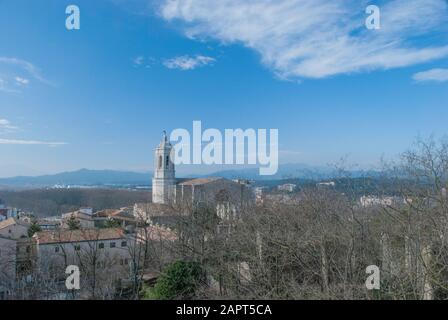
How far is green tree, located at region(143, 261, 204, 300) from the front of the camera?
573 centimetres

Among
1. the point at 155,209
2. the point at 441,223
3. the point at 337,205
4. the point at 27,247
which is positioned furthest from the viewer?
the point at 155,209

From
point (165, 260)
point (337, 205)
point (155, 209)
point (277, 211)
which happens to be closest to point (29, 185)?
point (155, 209)

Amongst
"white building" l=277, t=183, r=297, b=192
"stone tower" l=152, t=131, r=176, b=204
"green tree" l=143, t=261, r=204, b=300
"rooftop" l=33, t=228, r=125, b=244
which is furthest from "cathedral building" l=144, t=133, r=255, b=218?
"green tree" l=143, t=261, r=204, b=300

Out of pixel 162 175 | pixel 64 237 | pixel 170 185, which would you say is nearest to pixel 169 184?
pixel 170 185

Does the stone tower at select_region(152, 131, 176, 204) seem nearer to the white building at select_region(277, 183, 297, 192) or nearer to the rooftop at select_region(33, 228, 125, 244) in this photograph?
the rooftop at select_region(33, 228, 125, 244)

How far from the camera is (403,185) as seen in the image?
543 cm

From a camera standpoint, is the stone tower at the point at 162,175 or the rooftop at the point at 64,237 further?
the stone tower at the point at 162,175

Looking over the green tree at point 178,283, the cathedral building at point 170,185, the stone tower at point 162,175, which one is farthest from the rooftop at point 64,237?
the stone tower at point 162,175

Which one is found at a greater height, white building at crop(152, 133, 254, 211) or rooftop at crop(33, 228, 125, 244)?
white building at crop(152, 133, 254, 211)

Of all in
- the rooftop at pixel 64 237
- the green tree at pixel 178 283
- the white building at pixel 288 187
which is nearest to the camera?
the green tree at pixel 178 283

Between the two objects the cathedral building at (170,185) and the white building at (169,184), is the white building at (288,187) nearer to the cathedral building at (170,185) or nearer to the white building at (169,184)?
the cathedral building at (170,185)

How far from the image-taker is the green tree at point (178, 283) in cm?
573
